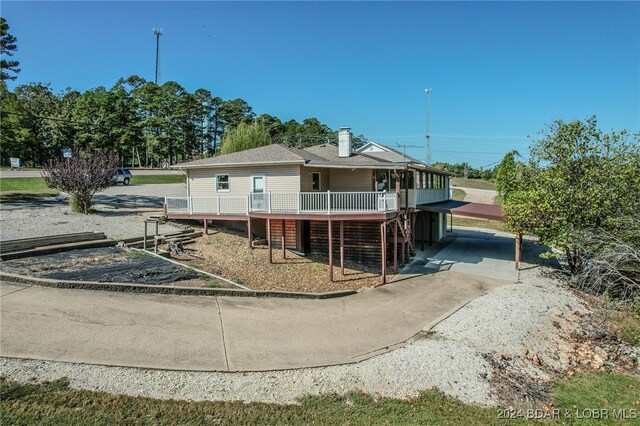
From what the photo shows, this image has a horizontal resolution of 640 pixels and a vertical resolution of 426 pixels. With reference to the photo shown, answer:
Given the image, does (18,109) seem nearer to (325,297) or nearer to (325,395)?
(325,297)

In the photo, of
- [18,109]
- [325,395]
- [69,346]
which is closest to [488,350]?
[325,395]

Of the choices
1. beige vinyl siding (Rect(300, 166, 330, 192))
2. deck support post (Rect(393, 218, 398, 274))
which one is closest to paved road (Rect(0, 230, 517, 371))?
deck support post (Rect(393, 218, 398, 274))

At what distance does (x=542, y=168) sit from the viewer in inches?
681

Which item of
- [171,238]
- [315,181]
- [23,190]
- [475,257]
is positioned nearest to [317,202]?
[315,181]

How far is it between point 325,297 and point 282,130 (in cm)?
6628

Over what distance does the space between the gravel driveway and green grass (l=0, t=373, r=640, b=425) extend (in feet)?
38.9

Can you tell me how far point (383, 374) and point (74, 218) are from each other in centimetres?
1855

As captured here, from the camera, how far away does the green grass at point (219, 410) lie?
5434 mm

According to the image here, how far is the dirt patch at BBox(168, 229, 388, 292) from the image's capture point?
1355 cm

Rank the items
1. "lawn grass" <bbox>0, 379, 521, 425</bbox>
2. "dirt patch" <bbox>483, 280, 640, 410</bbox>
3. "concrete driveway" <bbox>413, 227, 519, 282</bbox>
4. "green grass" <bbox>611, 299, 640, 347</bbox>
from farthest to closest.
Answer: "concrete driveway" <bbox>413, 227, 519, 282</bbox> < "green grass" <bbox>611, 299, 640, 347</bbox> < "dirt patch" <bbox>483, 280, 640, 410</bbox> < "lawn grass" <bbox>0, 379, 521, 425</bbox>

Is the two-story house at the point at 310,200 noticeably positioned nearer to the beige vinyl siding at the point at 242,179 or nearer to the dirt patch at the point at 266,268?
the beige vinyl siding at the point at 242,179

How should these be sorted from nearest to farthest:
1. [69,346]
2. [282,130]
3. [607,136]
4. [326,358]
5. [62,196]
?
1. [69,346]
2. [326,358]
3. [607,136]
4. [62,196]
5. [282,130]

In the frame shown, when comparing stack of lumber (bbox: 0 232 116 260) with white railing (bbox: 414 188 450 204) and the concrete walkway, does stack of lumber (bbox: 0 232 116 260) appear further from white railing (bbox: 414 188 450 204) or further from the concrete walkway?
white railing (bbox: 414 188 450 204)

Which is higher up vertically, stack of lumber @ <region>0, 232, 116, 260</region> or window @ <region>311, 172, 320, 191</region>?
window @ <region>311, 172, 320, 191</region>
